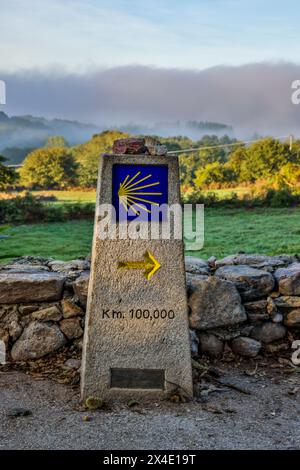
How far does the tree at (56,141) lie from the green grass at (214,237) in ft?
10.7

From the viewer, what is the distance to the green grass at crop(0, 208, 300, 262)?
6.18 metres

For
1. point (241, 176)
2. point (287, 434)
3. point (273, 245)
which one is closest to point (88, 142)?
point (241, 176)

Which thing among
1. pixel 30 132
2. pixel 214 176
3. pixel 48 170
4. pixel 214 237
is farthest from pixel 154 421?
pixel 30 132

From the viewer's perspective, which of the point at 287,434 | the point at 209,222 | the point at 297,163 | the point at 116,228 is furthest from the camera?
the point at 297,163

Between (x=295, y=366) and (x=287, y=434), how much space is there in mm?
1331

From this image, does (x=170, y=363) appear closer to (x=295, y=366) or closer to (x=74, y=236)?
(x=295, y=366)

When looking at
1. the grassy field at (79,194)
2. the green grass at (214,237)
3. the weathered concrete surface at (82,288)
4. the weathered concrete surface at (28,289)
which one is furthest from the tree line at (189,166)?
the weathered concrete surface at (82,288)

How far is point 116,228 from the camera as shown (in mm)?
4109

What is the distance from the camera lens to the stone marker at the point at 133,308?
4098mm

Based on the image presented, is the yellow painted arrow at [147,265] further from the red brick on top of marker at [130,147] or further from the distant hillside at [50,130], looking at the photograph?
the distant hillside at [50,130]

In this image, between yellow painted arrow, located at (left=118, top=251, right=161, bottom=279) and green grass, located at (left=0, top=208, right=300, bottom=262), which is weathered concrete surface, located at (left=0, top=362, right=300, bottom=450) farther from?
green grass, located at (left=0, top=208, right=300, bottom=262)

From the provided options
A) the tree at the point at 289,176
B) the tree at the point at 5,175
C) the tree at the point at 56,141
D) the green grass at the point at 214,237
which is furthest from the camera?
the tree at the point at 56,141

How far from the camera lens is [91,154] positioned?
908 centimetres

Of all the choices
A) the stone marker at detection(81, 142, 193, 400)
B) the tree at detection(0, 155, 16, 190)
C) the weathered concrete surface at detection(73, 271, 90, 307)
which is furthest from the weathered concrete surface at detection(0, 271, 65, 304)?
the tree at detection(0, 155, 16, 190)
